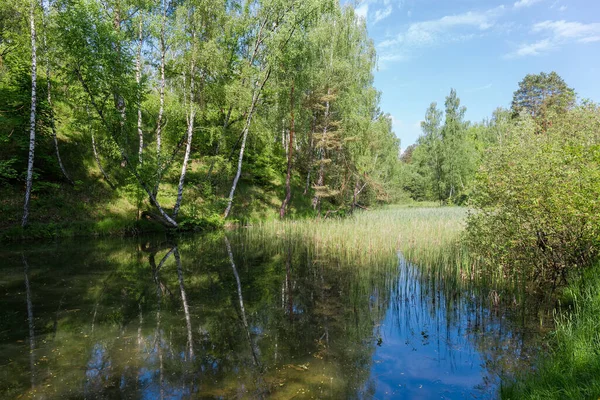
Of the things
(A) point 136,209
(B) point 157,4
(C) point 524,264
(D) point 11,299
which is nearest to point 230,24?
(B) point 157,4

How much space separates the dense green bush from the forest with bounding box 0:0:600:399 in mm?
49

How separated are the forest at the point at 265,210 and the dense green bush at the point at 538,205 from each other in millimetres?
49

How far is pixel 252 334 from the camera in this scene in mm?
5469

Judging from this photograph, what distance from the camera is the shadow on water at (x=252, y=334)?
4.06 metres

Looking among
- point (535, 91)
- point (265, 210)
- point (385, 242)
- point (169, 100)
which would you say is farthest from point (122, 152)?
point (535, 91)

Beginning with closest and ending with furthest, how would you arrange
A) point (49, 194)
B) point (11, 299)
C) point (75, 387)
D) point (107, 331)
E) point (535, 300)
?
point (75, 387) → point (107, 331) → point (535, 300) → point (11, 299) → point (49, 194)

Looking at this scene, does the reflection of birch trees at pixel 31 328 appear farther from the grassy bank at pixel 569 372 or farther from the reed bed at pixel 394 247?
the reed bed at pixel 394 247

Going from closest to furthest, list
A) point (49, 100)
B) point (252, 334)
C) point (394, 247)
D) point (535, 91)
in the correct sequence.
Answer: point (252, 334) → point (394, 247) → point (49, 100) → point (535, 91)

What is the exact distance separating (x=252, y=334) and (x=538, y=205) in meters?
5.76

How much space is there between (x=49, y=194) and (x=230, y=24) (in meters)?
13.0

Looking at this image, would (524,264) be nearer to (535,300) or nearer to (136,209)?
(535,300)

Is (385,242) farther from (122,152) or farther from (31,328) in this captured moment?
(122,152)

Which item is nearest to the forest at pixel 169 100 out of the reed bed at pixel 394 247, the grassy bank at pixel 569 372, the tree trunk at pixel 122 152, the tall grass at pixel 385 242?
the tree trunk at pixel 122 152

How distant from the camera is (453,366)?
15.1 ft
